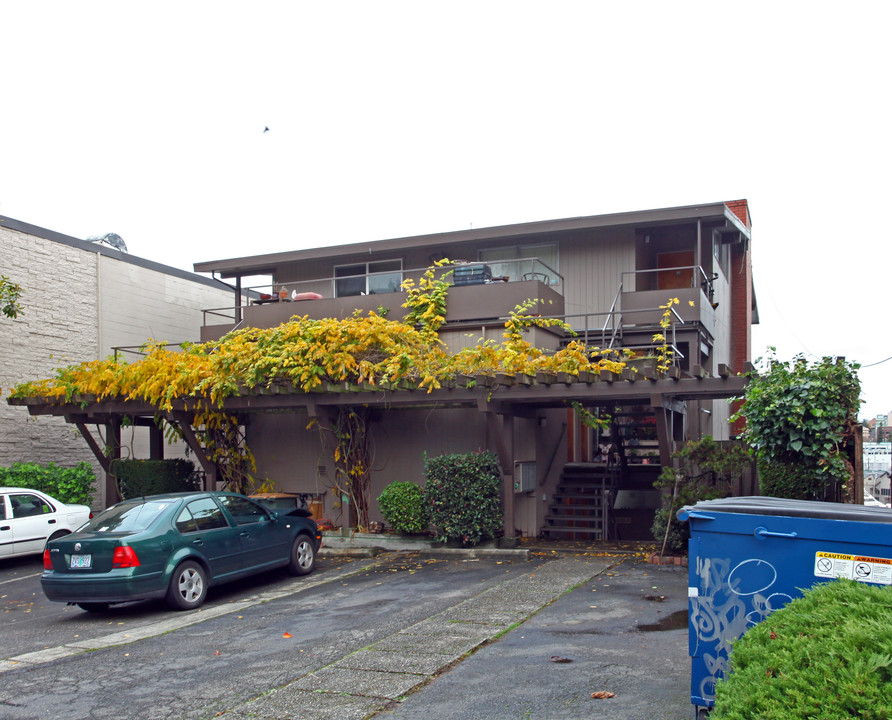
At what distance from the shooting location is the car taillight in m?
9.53

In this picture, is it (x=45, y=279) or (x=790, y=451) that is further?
(x=45, y=279)

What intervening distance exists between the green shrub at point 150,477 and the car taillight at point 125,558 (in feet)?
24.9

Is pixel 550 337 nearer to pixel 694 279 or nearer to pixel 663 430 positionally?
pixel 694 279

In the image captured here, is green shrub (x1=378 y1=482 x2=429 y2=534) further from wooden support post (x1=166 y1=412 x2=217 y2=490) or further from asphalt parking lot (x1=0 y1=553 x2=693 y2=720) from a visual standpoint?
wooden support post (x1=166 y1=412 x2=217 y2=490)

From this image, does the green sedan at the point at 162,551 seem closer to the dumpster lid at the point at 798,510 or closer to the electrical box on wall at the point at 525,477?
the electrical box on wall at the point at 525,477

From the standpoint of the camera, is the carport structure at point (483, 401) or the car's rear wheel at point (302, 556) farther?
the carport structure at point (483, 401)

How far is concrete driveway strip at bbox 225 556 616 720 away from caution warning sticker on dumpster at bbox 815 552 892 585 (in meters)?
3.16

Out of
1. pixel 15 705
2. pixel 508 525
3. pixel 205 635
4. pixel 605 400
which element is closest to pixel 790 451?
pixel 605 400

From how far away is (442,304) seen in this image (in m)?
17.3

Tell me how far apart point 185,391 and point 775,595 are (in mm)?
12493

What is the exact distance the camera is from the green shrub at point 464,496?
543 inches

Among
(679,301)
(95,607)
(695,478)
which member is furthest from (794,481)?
(95,607)

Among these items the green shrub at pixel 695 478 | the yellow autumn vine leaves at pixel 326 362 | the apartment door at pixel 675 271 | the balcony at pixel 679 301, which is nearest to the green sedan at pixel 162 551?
the yellow autumn vine leaves at pixel 326 362

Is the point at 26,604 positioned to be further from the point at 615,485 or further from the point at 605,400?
the point at 615,485
